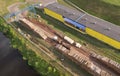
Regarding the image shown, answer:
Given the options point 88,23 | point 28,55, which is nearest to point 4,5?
point 28,55

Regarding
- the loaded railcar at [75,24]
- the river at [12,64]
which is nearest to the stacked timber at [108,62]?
the loaded railcar at [75,24]

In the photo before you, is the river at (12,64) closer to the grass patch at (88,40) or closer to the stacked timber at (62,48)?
the stacked timber at (62,48)

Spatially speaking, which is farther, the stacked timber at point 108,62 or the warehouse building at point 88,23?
the warehouse building at point 88,23

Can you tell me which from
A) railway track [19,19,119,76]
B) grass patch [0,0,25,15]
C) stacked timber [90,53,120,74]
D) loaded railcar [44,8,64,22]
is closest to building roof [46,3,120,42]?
loaded railcar [44,8,64,22]

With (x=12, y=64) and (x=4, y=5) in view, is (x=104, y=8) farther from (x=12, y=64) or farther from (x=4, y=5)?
(x=4, y=5)

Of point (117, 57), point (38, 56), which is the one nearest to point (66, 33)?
point (38, 56)
